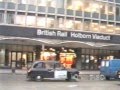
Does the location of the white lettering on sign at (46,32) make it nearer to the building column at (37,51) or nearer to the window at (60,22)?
the window at (60,22)

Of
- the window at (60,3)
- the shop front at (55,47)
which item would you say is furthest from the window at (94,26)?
the window at (60,3)

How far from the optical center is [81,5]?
206 ft

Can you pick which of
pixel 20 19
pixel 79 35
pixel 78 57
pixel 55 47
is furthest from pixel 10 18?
pixel 78 57

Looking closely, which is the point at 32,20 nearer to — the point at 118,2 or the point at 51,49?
the point at 51,49

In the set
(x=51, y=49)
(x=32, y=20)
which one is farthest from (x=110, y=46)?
(x=32, y=20)

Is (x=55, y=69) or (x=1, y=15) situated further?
(x=1, y=15)

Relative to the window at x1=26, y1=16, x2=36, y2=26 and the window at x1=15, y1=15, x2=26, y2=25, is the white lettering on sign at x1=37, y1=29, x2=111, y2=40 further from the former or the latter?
the window at x1=15, y1=15, x2=26, y2=25

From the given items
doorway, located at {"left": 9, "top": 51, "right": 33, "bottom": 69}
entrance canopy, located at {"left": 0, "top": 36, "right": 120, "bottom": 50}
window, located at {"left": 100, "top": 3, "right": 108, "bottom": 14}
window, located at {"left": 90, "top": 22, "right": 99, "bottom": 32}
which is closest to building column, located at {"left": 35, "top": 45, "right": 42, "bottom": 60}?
doorway, located at {"left": 9, "top": 51, "right": 33, "bottom": 69}

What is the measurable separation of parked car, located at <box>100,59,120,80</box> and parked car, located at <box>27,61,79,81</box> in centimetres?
470

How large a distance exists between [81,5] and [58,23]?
17.3 feet

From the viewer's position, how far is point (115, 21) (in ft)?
217

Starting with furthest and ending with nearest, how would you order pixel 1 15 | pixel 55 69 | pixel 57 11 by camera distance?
1. pixel 57 11
2. pixel 1 15
3. pixel 55 69

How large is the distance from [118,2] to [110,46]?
7.51 meters

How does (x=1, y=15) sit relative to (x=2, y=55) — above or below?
above
